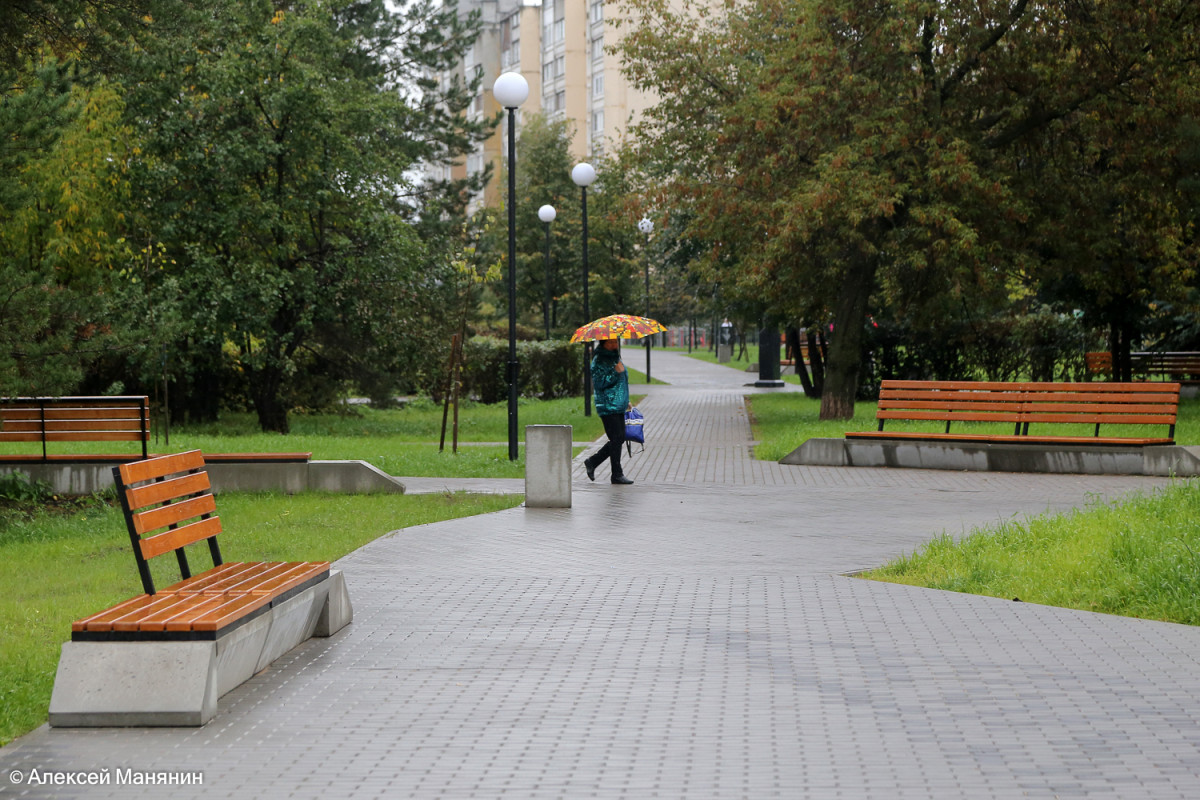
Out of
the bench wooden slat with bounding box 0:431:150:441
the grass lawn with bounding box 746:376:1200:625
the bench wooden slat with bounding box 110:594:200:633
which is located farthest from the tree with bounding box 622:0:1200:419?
the bench wooden slat with bounding box 110:594:200:633

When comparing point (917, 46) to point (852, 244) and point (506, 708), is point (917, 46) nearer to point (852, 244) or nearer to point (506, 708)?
point (852, 244)

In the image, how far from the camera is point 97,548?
412 inches

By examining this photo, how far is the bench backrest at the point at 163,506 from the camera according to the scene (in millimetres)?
5855

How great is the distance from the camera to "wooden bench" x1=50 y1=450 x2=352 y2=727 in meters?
5.18

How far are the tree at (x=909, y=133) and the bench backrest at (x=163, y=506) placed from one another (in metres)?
15.0

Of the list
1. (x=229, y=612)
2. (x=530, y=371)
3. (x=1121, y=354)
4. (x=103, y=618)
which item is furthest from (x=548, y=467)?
(x=530, y=371)

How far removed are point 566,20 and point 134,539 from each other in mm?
93594

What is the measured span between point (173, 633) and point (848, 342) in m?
19.8

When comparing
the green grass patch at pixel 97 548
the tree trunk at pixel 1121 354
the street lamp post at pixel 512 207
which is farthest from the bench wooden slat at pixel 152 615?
the tree trunk at pixel 1121 354

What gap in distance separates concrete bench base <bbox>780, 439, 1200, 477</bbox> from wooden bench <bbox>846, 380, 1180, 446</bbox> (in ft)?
0.30

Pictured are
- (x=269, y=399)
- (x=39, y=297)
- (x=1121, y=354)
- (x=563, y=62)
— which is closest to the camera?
(x=39, y=297)

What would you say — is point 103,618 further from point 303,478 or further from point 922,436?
point 922,436

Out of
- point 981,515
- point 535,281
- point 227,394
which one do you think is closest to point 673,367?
point 535,281

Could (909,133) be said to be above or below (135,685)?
above
